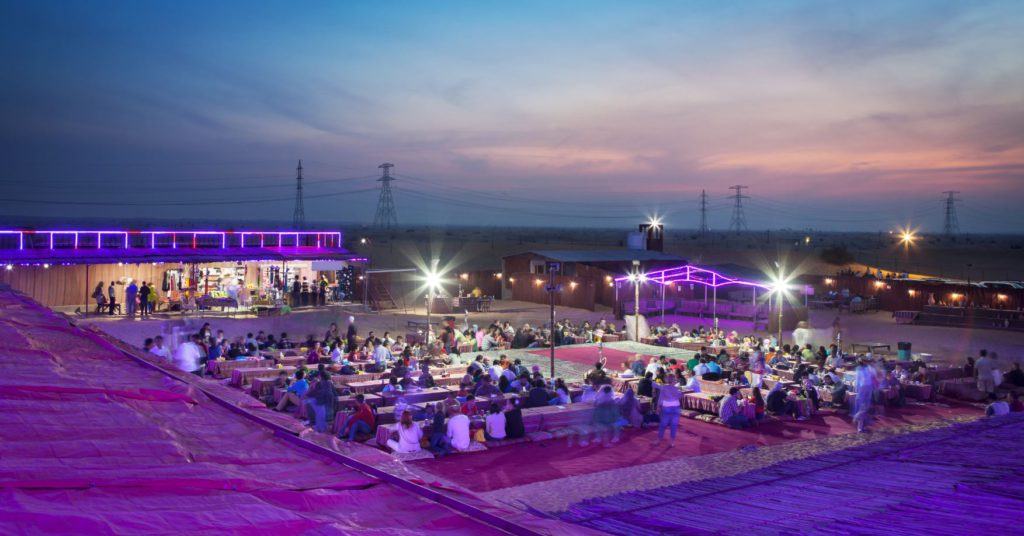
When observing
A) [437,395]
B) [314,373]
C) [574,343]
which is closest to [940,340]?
[574,343]

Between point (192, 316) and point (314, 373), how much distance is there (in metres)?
13.6

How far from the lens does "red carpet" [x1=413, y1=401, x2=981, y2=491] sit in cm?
1206

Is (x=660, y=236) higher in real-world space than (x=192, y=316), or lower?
higher

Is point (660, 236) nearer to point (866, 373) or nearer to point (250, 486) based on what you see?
point (866, 373)

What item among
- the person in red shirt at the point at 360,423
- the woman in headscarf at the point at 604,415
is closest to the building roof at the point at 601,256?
the woman in headscarf at the point at 604,415

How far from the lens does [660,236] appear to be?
2162 inches

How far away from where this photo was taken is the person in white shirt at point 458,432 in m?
13.1

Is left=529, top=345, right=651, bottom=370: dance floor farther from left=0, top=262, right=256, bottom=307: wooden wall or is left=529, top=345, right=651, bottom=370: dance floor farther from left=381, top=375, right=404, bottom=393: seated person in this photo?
left=0, top=262, right=256, bottom=307: wooden wall

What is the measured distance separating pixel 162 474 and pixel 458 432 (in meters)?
10.4

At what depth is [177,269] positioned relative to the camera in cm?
3231

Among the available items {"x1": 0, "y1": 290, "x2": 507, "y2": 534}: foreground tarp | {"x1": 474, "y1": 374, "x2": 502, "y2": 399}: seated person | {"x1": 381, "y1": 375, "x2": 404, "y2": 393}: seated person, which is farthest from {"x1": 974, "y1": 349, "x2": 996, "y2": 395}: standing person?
{"x1": 0, "y1": 290, "x2": 507, "y2": 534}: foreground tarp

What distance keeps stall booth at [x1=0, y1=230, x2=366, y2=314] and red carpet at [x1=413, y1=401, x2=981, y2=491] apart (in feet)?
64.6

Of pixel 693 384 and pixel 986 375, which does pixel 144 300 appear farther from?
pixel 986 375

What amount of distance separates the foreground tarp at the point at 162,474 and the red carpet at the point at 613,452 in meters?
7.51
